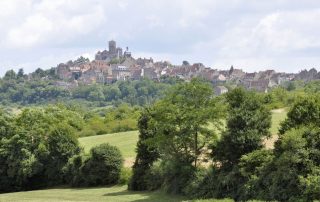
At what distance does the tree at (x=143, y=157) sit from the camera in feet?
126

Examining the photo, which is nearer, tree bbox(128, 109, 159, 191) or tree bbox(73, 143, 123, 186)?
tree bbox(128, 109, 159, 191)

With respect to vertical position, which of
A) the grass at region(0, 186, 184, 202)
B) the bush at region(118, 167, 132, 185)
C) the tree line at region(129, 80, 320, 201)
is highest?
the tree line at region(129, 80, 320, 201)

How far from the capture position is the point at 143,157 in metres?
39.3

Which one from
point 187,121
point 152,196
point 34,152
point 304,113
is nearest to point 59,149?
point 34,152

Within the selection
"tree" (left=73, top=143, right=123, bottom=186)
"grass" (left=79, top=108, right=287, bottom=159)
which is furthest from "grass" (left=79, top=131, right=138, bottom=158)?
"tree" (left=73, top=143, right=123, bottom=186)

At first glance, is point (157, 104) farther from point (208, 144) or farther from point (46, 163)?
point (46, 163)

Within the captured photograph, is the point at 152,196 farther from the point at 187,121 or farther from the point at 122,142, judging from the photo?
the point at 122,142

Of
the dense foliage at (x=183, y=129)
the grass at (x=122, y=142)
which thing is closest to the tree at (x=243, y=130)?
the dense foliage at (x=183, y=129)

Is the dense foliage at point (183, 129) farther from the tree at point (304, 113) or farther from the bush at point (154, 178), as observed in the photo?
the tree at point (304, 113)

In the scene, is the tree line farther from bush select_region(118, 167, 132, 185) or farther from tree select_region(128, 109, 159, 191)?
bush select_region(118, 167, 132, 185)

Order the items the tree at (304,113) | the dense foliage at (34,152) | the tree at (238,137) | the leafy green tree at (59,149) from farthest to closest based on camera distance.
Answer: the dense foliage at (34,152)
the leafy green tree at (59,149)
the tree at (238,137)
the tree at (304,113)

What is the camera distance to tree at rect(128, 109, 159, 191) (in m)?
38.4

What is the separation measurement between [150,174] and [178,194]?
14.1 ft

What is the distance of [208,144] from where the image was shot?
113 ft
